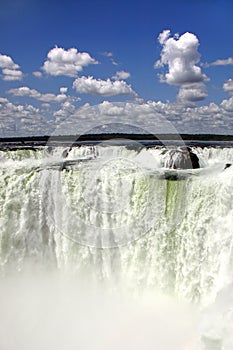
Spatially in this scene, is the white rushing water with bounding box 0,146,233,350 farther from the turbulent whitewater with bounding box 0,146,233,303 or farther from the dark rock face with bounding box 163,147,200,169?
the dark rock face with bounding box 163,147,200,169

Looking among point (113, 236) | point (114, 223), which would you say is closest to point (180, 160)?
point (114, 223)

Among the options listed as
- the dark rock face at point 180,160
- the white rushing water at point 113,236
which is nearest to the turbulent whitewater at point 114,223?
the white rushing water at point 113,236

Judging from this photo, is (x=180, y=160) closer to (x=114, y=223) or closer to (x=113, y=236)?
(x=114, y=223)

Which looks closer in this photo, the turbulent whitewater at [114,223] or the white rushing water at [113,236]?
the white rushing water at [113,236]

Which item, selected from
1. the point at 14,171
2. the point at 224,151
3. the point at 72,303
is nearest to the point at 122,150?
the point at 224,151

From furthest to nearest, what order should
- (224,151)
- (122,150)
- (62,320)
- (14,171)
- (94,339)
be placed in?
(224,151), (122,150), (14,171), (62,320), (94,339)

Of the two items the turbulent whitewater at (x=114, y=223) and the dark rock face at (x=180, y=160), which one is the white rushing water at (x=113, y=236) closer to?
the turbulent whitewater at (x=114, y=223)

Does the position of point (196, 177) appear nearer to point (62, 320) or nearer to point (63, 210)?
point (63, 210)

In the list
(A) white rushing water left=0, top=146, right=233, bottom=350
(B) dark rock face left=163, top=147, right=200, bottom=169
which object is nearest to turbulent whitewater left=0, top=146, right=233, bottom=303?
(A) white rushing water left=0, top=146, right=233, bottom=350
